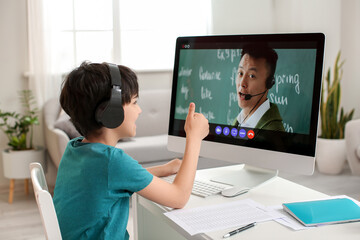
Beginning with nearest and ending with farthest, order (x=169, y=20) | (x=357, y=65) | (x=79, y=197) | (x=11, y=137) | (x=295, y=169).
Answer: (x=79, y=197) < (x=295, y=169) < (x=11, y=137) < (x=169, y=20) < (x=357, y=65)

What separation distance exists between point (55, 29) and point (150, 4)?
0.97 m

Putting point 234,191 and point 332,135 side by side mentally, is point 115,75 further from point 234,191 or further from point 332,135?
point 332,135

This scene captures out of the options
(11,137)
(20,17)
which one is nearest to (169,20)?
(20,17)

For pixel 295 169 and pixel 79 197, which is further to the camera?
pixel 295 169

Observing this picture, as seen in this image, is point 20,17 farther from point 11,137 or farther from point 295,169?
point 295,169

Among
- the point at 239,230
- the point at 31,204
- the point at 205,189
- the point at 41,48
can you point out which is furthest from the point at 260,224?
the point at 41,48

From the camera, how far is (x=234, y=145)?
1.62 m

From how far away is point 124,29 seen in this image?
4324mm

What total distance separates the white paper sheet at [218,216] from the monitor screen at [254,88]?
0.27m

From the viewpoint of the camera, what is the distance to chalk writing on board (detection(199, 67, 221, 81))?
168 cm

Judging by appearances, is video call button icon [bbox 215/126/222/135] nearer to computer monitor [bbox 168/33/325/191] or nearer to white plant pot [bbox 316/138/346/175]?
computer monitor [bbox 168/33/325/191]

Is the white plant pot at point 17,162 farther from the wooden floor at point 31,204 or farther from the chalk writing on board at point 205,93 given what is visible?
the chalk writing on board at point 205,93

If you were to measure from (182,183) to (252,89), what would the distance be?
17.8 inches

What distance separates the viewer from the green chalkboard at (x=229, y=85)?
1.45 meters
